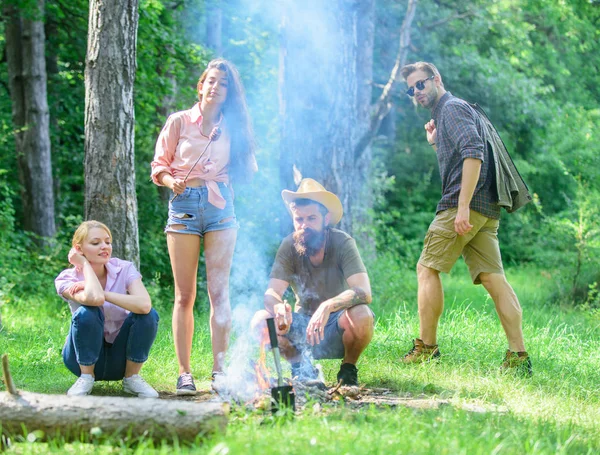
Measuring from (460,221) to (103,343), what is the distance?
261cm

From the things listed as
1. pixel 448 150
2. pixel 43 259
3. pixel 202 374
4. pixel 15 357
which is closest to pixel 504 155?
pixel 448 150

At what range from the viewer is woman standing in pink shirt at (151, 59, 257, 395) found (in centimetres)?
514

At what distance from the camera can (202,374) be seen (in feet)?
18.6

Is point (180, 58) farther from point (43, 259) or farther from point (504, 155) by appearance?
point (504, 155)

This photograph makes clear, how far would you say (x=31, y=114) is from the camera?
12055 mm

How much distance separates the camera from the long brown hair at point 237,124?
522 cm

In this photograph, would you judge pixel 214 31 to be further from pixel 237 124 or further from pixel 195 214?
pixel 195 214

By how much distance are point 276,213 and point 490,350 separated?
321 centimetres

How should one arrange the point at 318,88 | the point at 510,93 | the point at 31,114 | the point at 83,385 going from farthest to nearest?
1. the point at 510,93
2. the point at 31,114
3. the point at 318,88
4. the point at 83,385

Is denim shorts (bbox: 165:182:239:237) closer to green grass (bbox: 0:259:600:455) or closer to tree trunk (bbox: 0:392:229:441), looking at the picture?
green grass (bbox: 0:259:600:455)

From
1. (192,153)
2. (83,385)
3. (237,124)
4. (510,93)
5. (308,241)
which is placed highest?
(510,93)

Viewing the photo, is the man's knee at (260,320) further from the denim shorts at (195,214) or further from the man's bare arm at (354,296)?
the denim shorts at (195,214)

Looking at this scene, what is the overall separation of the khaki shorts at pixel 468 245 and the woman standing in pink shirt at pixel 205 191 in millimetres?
1578

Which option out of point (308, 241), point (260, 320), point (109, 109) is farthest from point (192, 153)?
point (109, 109)
